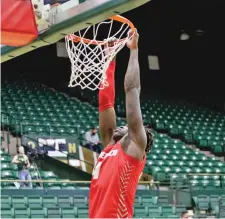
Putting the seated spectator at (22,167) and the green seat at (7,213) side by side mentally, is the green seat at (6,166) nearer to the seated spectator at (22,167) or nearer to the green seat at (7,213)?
the seated spectator at (22,167)

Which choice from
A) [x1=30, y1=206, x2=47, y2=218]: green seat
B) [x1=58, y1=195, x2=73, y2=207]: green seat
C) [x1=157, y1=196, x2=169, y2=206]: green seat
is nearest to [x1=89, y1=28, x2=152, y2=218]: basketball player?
[x1=30, y1=206, x2=47, y2=218]: green seat

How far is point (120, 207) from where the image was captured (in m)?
3.71

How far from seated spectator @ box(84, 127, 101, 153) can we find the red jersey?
1084 centimetres

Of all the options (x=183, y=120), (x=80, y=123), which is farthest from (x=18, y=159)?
(x=183, y=120)

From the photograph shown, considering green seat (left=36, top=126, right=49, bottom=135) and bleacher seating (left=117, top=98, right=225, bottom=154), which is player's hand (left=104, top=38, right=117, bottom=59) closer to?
green seat (left=36, top=126, right=49, bottom=135)

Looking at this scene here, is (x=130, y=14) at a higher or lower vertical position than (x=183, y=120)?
higher

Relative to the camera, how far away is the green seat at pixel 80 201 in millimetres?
11133

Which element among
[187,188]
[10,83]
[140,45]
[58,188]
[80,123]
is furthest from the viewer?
[140,45]

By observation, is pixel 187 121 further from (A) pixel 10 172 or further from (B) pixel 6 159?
(A) pixel 10 172

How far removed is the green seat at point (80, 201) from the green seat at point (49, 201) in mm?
367

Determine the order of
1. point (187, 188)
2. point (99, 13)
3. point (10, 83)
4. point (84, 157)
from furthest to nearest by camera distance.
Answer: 1. point (10, 83)
2. point (84, 157)
3. point (187, 188)
4. point (99, 13)

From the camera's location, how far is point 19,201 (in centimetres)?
1069

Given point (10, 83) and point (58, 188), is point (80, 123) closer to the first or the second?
point (10, 83)

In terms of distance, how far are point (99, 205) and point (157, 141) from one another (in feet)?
43.4
